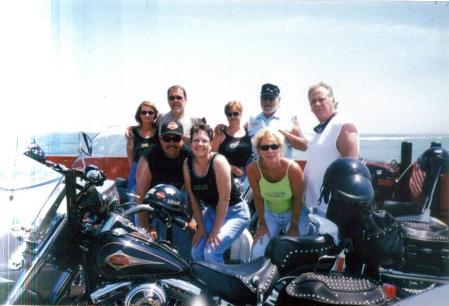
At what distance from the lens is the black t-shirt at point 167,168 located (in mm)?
2627

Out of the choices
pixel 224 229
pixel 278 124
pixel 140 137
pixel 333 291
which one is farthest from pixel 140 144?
pixel 333 291

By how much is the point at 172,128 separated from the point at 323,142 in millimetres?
790

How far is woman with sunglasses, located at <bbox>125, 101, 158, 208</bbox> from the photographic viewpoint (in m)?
2.46

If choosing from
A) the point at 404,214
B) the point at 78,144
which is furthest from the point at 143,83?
the point at 404,214

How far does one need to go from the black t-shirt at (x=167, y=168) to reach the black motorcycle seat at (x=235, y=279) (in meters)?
0.54

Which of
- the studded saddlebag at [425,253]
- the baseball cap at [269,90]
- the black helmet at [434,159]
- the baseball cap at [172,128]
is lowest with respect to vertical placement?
the studded saddlebag at [425,253]

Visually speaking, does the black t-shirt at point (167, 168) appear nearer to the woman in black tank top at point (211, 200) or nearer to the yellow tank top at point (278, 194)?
the woman in black tank top at point (211, 200)

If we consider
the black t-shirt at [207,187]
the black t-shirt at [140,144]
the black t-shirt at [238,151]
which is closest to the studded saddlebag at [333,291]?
the black t-shirt at [207,187]

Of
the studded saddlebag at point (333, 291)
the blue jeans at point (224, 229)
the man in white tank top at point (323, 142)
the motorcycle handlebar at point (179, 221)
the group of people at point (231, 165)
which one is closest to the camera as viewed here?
the studded saddlebag at point (333, 291)

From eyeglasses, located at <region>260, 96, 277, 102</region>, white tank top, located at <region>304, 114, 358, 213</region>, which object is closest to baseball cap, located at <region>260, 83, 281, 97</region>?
eyeglasses, located at <region>260, 96, 277, 102</region>

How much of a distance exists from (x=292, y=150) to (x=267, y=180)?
205 mm

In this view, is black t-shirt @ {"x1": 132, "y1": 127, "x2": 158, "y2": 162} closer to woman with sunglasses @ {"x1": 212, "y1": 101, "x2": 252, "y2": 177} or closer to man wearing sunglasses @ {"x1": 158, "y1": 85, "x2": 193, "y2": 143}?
man wearing sunglasses @ {"x1": 158, "y1": 85, "x2": 193, "y2": 143}

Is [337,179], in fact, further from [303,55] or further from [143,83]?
[143,83]

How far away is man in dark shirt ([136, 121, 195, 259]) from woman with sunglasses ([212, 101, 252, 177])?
181 mm
